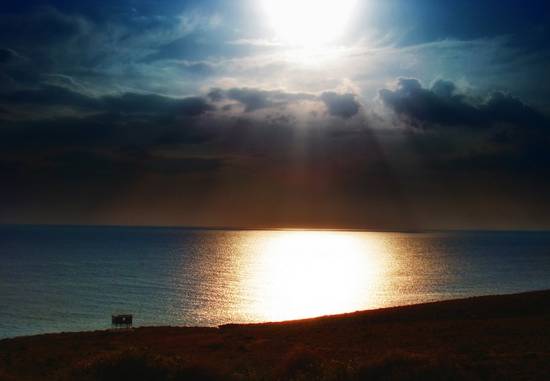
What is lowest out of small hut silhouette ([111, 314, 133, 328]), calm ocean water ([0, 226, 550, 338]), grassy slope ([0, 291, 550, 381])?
grassy slope ([0, 291, 550, 381])

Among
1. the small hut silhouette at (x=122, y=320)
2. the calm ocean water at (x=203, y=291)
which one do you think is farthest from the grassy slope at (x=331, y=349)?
the calm ocean water at (x=203, y=291)

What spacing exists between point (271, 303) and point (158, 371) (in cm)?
6408

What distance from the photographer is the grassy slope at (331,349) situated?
2423 centimetres

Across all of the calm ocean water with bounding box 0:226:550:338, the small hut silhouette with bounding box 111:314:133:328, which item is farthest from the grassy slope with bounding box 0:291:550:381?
the calm ocean water with bounding box 0:226:550:338

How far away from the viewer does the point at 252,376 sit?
942 inches

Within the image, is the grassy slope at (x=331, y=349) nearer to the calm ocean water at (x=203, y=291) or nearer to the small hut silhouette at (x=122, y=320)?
the small hut silhouette at (x=122, y=320)

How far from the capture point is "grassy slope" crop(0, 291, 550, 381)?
24.2 meters

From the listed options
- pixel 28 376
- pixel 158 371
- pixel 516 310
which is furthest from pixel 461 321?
pixel 28 376

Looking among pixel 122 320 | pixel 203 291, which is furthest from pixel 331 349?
pixel 203 291

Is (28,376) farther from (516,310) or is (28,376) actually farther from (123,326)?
(516,310)

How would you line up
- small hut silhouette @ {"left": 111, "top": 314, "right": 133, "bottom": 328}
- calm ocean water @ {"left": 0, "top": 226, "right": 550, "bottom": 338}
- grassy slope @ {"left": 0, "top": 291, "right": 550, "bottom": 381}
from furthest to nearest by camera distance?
calm ocean water @ {"left": 0, "top": 226, "right": 550, "bottom": 338} < small hut silhouette @ {"left": 111, "top": 314, "right": 133, "bottom": 328} < grassy slope @ {"left": 0, "top": 291, "right": 550, "bottom": 381}

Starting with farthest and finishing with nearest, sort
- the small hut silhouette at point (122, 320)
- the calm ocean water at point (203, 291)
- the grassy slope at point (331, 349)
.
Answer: the calm ocean water at point (203, 291), the small hut silhouette at point (122, 320), the grassy slope at point (331, 349)

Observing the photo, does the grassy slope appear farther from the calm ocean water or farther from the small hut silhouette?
the calm ocean water

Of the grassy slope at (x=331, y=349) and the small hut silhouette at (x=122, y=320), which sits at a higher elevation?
the small hut silhouette at (x=122, y=320)
